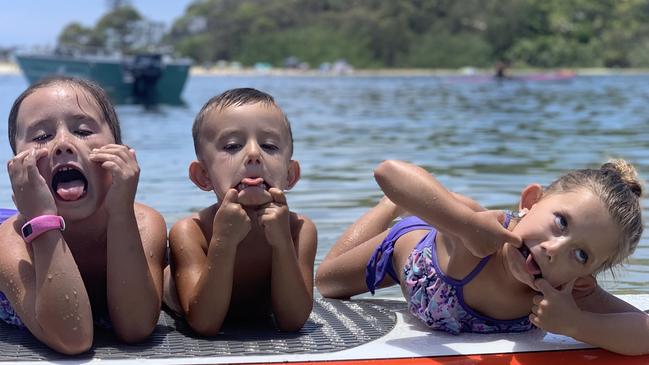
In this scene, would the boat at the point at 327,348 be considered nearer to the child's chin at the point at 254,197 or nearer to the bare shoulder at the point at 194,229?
the bare shoulder at the point at 194,229

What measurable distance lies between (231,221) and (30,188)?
21.3 inches

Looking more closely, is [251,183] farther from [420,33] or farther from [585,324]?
[420,33]

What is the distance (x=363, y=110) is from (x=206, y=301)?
1911 cm

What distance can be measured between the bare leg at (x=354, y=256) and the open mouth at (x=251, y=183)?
963 millimetres

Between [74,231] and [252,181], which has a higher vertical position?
[252,181]

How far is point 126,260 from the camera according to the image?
2514mm

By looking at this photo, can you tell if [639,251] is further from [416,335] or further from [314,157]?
[314,157]

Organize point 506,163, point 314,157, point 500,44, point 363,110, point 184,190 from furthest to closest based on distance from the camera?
point 500,44
point 363,110
point 314,157
point 506,163
point 184,190

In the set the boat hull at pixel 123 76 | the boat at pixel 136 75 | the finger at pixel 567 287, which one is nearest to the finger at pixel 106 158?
the finger at pixel 567 287

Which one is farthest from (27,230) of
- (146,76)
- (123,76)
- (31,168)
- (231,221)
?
(123,76)

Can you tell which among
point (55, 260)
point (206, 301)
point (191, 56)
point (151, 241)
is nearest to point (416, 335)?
point (206, 301)

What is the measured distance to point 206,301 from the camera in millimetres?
2629

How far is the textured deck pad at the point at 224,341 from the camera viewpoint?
2506 mm

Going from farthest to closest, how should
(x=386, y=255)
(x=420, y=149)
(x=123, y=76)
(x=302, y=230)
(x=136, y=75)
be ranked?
(x=123, y=76) → (x=136, y=75) → (x=420, y=149) → (x=386, y=255) → (x=302, y=230)
